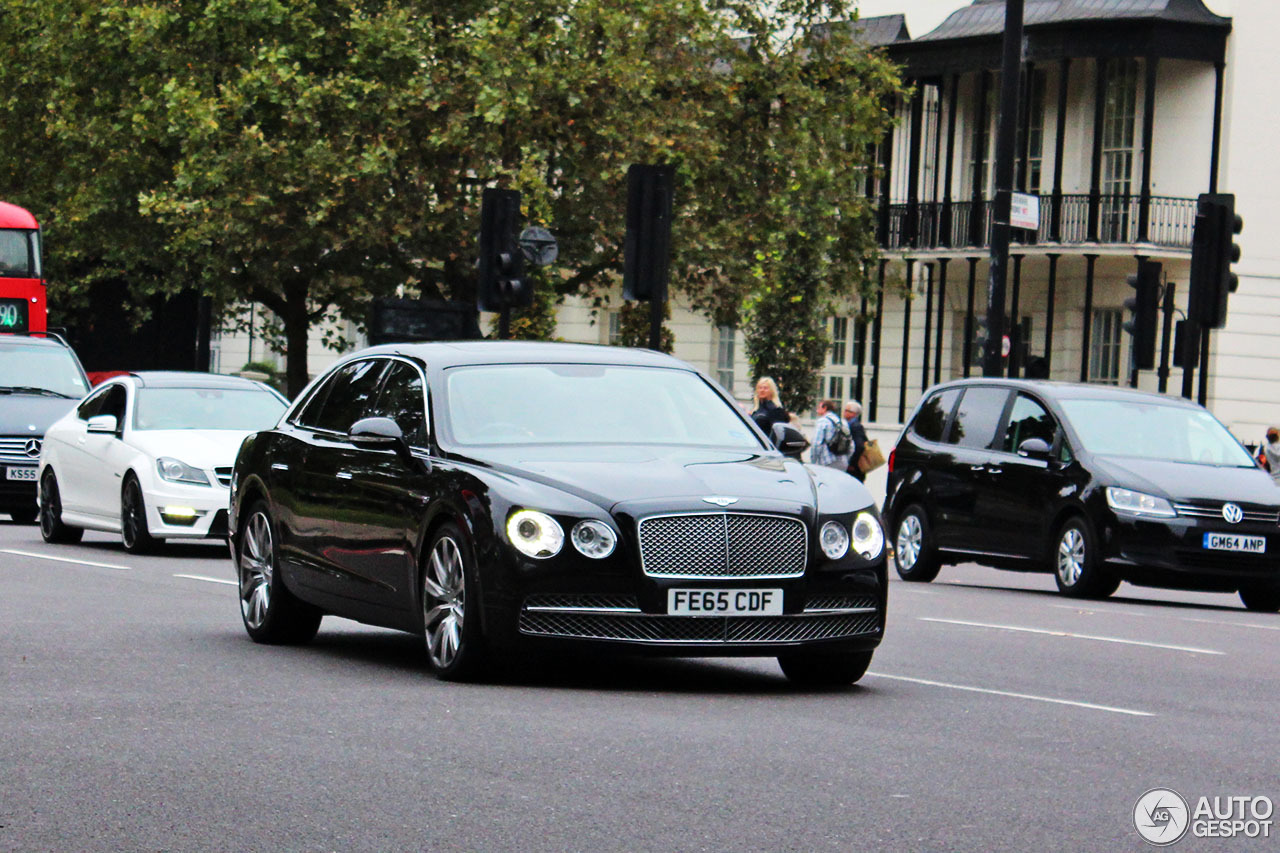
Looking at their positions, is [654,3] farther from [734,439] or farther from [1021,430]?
[734,439]

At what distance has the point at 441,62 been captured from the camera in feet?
121

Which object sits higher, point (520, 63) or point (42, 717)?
point (520, 63)

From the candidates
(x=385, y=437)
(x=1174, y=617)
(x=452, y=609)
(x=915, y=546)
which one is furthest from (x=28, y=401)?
(x=452, y=609)

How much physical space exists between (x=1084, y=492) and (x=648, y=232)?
4247mm

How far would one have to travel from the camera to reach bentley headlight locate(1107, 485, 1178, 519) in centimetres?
1830

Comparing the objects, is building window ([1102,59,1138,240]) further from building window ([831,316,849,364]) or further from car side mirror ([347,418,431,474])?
car side mirror ([347,418,431,474])

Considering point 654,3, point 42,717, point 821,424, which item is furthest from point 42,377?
point 42,717

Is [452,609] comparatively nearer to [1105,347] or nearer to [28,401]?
[28,401]

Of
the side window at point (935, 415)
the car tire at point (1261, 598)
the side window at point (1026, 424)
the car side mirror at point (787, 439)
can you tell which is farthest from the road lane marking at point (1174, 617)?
the car side mirror at point (787, 439)

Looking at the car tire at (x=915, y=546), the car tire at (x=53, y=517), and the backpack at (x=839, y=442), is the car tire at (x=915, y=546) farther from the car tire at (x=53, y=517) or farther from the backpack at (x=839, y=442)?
the car tire at (x=53, y=517)

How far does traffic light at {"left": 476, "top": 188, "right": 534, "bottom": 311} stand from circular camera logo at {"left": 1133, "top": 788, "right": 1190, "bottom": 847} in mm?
16087

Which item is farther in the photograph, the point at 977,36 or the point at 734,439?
the point at 977,36

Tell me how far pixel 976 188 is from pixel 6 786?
34224 millimetres

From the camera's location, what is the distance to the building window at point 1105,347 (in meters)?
39.3
